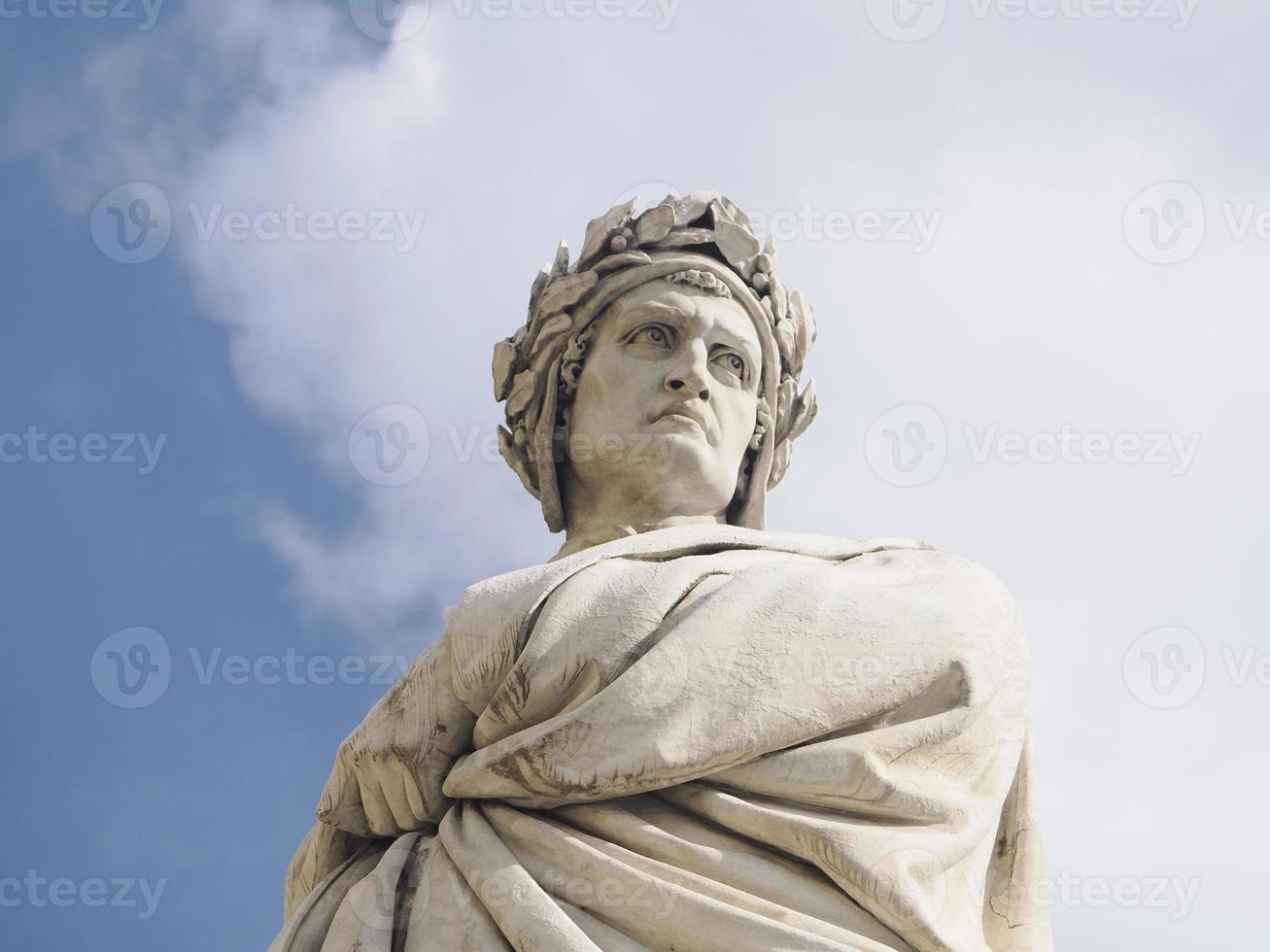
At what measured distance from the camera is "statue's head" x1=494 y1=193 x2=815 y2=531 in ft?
29.5

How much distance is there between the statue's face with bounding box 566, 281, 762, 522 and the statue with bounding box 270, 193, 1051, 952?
1130mm

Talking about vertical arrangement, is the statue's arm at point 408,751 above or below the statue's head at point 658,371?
below

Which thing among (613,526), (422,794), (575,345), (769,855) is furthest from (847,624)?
(575,345)

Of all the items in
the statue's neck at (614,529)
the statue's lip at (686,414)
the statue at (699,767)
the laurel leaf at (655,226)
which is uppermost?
the laurel leaf at (655,226)

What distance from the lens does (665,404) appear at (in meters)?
8.98

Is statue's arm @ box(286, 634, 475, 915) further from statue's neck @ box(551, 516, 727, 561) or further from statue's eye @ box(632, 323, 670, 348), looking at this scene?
statue's eye @ box(632, 323, 670, 348)

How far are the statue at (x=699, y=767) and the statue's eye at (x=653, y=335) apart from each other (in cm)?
161

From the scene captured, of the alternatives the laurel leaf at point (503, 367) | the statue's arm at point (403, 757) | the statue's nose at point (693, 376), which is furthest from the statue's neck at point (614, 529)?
the statue's arm at point (403, 757)

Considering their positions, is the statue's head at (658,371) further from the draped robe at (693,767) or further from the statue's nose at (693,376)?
the draped robe at (693,767)

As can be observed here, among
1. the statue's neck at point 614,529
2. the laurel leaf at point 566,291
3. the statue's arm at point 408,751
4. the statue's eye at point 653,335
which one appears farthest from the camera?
the laurel leaf at point 566,291

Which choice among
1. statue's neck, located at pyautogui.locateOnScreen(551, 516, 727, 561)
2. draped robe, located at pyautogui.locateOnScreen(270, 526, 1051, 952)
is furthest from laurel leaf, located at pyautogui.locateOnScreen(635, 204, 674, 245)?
draped robe, located at pyautogui.locateOnScreen(270, 526, 1051, 952)

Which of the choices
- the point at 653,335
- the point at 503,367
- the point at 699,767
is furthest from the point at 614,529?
the point at 699,767

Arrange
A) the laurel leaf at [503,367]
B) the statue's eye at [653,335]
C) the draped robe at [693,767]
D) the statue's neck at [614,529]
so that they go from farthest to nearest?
1. the laurel leaf at [503,367]
2. the statue's eye at [653,335]
3. the statue's neck at [614,529]
4. the draped robe at [693,767]

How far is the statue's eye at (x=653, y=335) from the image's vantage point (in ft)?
30.2
